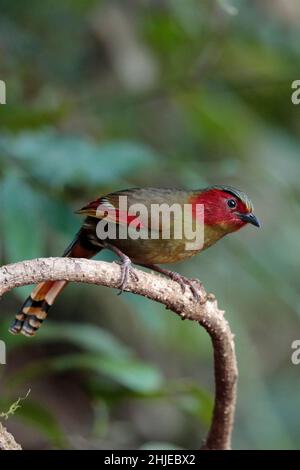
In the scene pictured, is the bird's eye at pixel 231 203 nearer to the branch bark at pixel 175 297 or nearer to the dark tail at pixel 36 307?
the branch bark at pixel 175 297

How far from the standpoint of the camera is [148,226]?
3.05 m

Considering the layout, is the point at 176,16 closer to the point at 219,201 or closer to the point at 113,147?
the point at 113,147

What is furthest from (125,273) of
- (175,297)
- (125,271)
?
(175,297)

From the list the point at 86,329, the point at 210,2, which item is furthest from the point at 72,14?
the point at 86,329

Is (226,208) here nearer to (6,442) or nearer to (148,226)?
(148,226)

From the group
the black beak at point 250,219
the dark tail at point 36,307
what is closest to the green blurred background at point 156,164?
the dark tail at point 36,307

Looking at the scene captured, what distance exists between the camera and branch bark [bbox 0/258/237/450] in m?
2.38

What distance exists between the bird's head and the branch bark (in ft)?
1.11

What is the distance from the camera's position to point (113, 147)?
4406 millimetres

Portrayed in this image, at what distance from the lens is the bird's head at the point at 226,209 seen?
312 cm

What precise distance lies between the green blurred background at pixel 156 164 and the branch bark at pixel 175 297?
105 cm

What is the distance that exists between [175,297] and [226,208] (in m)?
0.51
